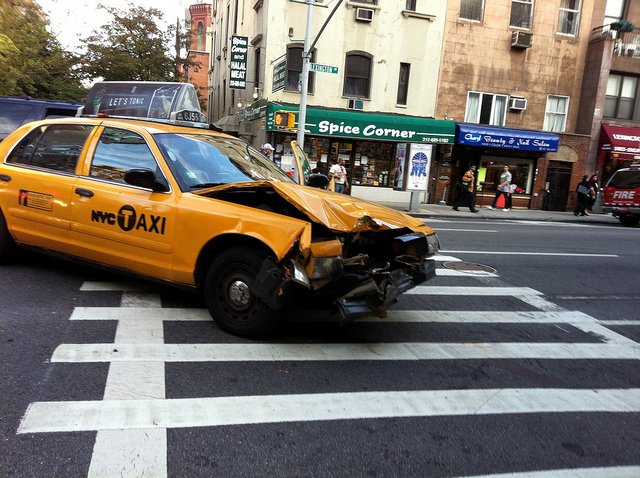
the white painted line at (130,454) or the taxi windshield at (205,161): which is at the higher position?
the taxi windshield at (205,161)

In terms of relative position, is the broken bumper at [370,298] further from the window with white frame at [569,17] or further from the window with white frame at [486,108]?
the window with white frame at [569,17]

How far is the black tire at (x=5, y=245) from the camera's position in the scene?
5613 millimetres

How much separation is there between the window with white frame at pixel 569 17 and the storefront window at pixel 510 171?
6.59 meters

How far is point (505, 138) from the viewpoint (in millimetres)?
22672

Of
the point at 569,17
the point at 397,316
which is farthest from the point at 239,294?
the point at 569,17

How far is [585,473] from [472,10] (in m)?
24.2

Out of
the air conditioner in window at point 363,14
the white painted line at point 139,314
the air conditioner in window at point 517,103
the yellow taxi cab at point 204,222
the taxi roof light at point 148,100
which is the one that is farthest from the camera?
the air conditioner in window at point 517,103

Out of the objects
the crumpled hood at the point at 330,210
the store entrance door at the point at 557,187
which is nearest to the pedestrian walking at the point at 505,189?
the store entrance door at the point at 557,187

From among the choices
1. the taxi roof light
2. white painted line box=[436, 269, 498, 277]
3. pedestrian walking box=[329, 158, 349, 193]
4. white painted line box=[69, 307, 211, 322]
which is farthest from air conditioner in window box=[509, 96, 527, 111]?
white painted line box=[69, 307, 211, 322]

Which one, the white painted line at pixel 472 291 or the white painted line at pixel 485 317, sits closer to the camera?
the white painted line at pixel 485 317

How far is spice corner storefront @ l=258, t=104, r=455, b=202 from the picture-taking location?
20875 millimetres

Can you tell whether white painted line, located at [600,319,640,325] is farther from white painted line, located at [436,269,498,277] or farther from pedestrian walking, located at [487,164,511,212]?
pedestrian walking, located at [487,164,511,212]

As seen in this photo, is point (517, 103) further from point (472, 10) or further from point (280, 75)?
point (280, 75)

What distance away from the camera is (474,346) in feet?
15.1
